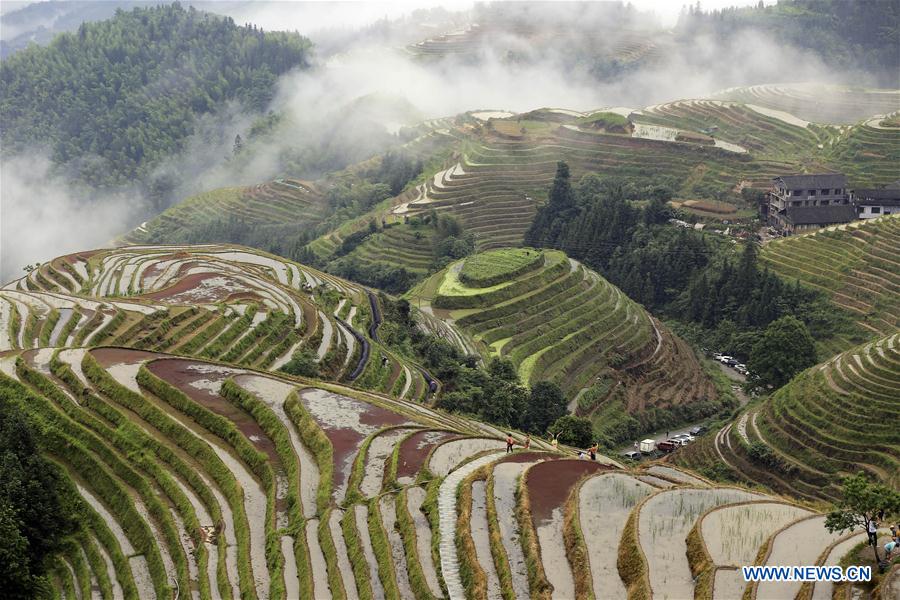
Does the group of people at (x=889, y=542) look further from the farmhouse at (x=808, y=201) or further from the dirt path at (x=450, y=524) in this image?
the farmhouse at (x=808, y=201)

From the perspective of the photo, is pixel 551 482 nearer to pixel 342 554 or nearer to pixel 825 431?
pixel 342 554

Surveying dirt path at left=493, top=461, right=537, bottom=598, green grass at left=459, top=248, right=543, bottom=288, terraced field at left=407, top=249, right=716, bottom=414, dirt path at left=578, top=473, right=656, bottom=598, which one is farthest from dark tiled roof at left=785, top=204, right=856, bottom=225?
dirt path at left=578, top=473, right=656, bottom=598

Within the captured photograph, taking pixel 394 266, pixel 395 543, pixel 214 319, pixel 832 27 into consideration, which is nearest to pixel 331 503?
pixel 395 543

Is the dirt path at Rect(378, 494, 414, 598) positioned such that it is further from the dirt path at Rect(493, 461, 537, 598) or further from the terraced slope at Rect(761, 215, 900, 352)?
the terraced slope at Rect(761, 215, 900, 352)

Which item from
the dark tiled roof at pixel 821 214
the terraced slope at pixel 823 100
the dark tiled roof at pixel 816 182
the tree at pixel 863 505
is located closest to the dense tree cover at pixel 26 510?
the tree at pixel 863 505

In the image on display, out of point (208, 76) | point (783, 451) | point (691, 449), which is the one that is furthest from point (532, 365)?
point (208, 76)
